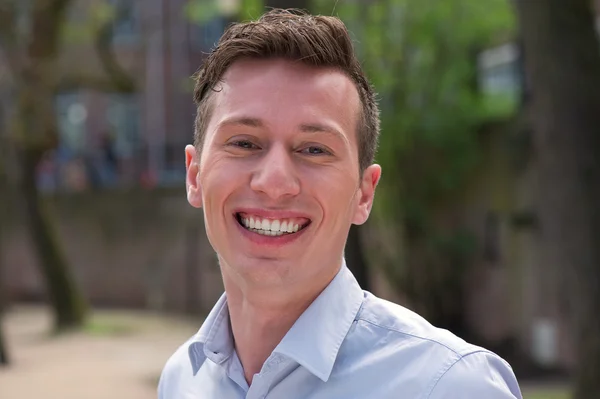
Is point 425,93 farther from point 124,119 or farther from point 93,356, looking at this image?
point 124,119

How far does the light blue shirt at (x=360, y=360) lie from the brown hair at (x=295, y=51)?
1.16ft

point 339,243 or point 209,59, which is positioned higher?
point 209,59

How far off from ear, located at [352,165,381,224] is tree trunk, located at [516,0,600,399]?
205 inches

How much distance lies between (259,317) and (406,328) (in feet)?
1.11

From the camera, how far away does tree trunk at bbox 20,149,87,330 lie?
1511 cm

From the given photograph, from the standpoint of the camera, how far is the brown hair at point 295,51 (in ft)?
6.39

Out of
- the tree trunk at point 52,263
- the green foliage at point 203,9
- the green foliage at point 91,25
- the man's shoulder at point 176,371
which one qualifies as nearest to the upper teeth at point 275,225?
the man's shoulder at point 176,371

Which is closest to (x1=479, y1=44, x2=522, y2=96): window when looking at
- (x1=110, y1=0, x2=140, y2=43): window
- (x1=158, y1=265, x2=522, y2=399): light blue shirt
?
(x1=110, y1=0, x2=140, y2=43): window

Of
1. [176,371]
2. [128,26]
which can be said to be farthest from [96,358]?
[128,26]

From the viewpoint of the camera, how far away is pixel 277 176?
1.88 metres

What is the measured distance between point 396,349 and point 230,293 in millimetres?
443

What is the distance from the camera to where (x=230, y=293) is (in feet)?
6.89

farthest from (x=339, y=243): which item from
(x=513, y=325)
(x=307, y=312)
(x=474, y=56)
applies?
(x=474, y=56)

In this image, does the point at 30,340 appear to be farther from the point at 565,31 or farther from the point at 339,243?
the point at 339,243
